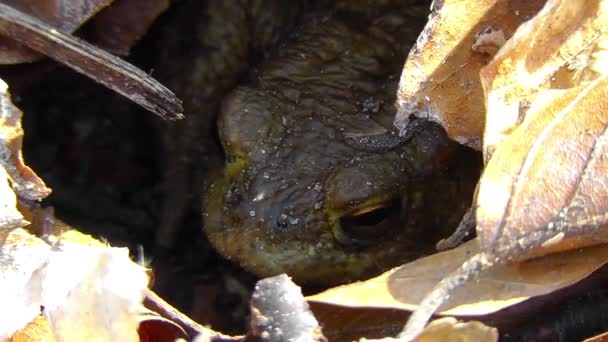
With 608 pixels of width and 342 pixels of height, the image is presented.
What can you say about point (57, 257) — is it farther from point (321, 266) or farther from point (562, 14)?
point (562, 14)

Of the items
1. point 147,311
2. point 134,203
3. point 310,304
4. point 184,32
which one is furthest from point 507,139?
point 184,32

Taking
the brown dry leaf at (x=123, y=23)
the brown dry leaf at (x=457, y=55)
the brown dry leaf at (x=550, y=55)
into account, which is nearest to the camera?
the brown dry leaf at (x=550, y=55)

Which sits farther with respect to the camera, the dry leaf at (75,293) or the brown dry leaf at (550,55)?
the brown dry leaf at (550,55)

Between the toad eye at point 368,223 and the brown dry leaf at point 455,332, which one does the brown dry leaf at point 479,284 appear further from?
the toad eye at point 368,223

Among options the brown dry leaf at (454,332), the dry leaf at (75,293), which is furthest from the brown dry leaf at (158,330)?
the brown dry leaf at (454,332)

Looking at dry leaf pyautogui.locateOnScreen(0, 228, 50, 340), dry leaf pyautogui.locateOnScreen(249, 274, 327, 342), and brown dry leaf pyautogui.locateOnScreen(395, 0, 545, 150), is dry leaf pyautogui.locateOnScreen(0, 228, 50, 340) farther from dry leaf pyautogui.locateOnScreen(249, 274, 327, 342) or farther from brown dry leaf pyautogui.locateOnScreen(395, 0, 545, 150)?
brown dry leaf pyautogui.locateOnScreen(395, 0, 545, 150)

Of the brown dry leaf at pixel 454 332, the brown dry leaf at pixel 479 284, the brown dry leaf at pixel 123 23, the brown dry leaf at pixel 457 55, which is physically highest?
the brown dry leaf at pixel 457 55

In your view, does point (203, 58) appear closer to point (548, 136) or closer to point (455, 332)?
point (548, 136)

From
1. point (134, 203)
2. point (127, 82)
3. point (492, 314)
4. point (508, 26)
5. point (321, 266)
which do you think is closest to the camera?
point (492, 314)
